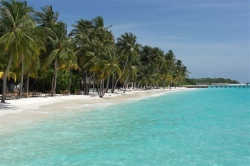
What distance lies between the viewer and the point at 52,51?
112 ft

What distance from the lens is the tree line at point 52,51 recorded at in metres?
21.9

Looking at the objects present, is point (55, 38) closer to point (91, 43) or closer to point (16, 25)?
point (91, 43)

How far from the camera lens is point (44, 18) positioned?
3644cm

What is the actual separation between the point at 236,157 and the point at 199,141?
265cm

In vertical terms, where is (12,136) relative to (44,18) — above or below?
below

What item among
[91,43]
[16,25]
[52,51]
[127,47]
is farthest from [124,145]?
[127,47]

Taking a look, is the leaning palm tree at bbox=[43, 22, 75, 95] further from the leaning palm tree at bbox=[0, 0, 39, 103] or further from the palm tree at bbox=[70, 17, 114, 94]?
the leaning palm tree at bbox=[0, 0, 39, 103]

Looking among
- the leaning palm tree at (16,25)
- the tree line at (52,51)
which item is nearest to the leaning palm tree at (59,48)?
the tree line at (52,51)

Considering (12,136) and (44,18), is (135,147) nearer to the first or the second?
(12,136)

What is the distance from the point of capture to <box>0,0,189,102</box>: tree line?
21.9m

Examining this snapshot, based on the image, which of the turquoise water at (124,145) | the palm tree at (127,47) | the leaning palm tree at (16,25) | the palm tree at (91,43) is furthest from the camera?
A: the palm tree at (127,47)

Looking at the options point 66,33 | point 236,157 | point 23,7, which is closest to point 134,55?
point 66,33

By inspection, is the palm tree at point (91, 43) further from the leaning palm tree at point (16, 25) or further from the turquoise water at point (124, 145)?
the turquoise water at point (124, 145)

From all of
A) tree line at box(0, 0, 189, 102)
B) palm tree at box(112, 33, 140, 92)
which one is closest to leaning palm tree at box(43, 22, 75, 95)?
tree line at box(0, 0, 189, 102)
